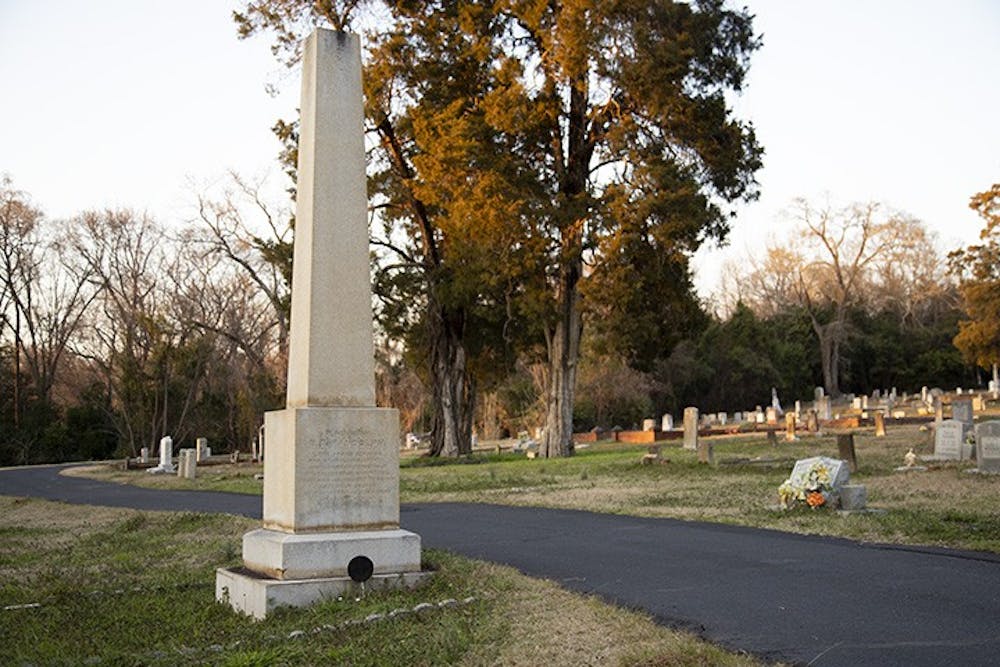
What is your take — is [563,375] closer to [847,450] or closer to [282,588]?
[847,450]

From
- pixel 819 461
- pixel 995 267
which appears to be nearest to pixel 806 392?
pixel 995 267

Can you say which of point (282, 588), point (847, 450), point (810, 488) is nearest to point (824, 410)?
point (847, 450)

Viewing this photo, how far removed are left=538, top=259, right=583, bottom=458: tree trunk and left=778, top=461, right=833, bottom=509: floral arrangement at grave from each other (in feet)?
59.8

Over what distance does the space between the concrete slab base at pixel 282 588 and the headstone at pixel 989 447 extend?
13514 millimetres

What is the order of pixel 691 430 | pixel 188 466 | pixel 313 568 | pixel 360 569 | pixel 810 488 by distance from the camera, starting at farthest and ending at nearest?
1. pixel 188 466
2. pixel 691 430
3. pixel 810 488
4. pixel 360 569
5. pixel 313 568

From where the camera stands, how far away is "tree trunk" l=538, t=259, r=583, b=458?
3188cm

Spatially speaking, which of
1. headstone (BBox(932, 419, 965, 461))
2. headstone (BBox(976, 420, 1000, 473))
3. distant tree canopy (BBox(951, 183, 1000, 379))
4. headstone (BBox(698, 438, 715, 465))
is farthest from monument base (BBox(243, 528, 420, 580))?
distant tree canopy (BBox(951, 183, 1000, 379))

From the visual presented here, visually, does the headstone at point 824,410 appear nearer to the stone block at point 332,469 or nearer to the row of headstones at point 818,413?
the row of headstones at point 818,413

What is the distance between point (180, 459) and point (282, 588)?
88.1 ft

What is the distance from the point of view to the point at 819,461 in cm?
1374

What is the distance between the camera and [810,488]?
13469 mm

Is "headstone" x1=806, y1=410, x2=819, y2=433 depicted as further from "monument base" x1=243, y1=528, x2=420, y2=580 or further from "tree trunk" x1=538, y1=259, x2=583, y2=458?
"monument base" x1=243, y1=528, x2=420, y2=580

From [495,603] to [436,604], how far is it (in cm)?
46

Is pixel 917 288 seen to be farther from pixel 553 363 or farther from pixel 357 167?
pixel 357 167
